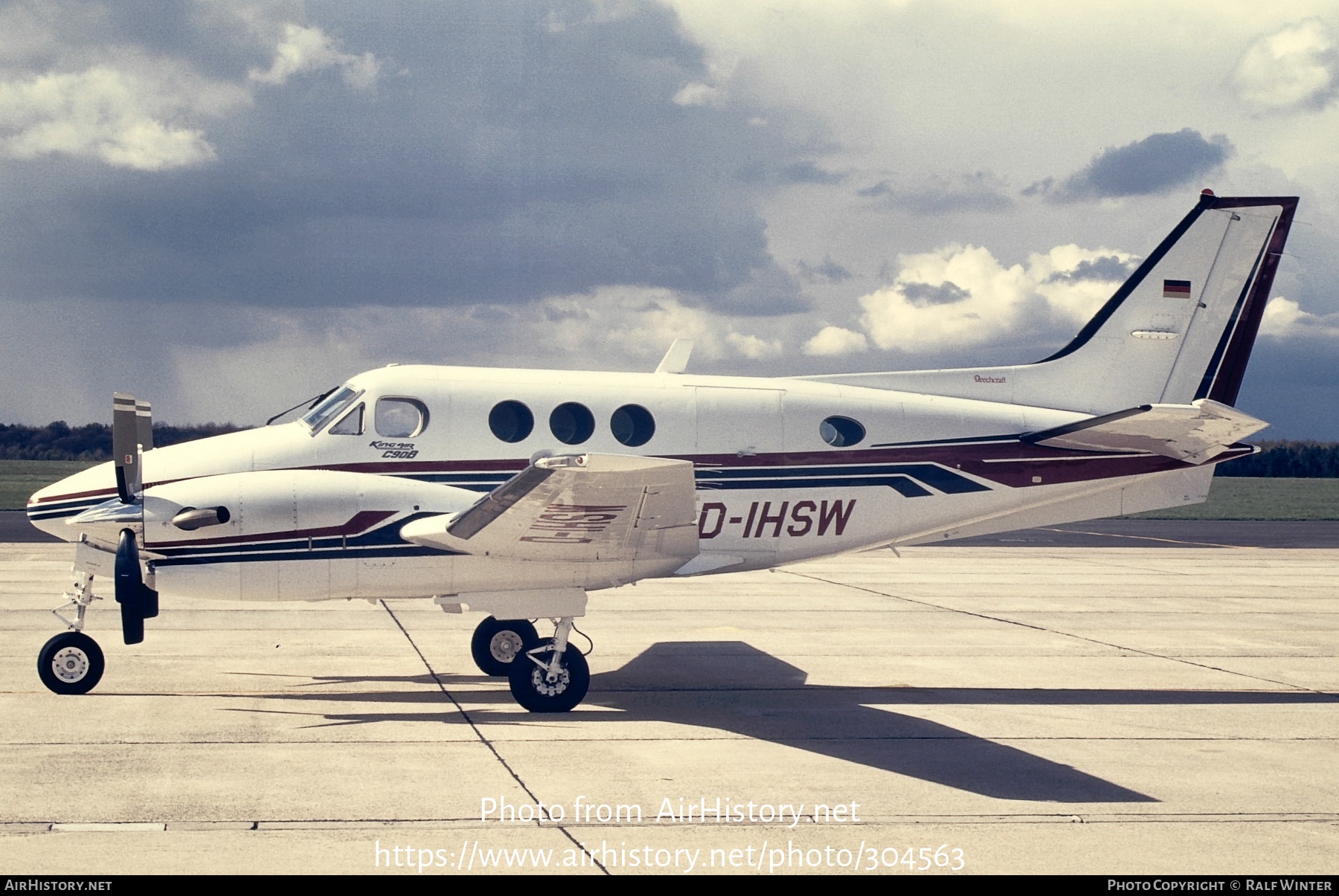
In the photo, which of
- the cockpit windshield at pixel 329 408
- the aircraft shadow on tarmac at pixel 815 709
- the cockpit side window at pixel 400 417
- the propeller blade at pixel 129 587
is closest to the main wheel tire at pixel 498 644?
the aircraft shadow on tarmac at pixel 815 709

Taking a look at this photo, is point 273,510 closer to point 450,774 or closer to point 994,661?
point 450,774

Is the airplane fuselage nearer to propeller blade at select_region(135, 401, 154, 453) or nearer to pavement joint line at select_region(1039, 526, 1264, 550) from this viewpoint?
propeller blade at select_region(135, 401, 154, 453)

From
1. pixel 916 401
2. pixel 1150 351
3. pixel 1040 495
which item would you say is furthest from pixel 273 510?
pixel 1150 351

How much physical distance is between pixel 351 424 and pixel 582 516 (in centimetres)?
278

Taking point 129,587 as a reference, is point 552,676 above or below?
below

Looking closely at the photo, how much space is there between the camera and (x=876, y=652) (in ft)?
51.1

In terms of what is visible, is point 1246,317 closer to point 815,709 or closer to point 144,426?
point 815,709

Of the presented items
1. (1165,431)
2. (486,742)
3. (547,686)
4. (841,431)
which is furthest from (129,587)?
(1165,431)

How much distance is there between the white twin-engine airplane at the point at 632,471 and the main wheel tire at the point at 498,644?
0.03 metres

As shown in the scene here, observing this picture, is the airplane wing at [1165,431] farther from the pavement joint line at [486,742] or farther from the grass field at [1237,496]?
the grass field at [1237,496]

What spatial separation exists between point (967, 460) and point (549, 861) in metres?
7.92

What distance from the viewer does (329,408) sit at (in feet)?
40.7

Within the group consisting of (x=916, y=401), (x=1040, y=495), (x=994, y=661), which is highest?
(x=916, y=401)

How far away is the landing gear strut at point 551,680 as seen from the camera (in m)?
11.5
